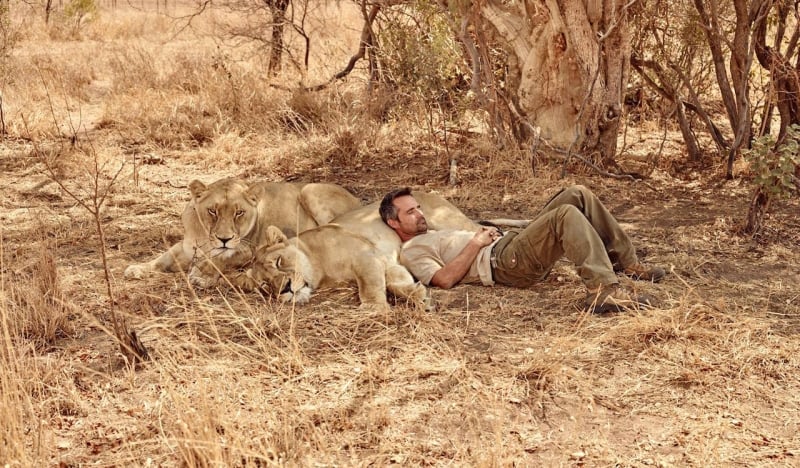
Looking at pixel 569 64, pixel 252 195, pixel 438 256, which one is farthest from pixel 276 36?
pixel 438 256

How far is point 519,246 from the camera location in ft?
18.6

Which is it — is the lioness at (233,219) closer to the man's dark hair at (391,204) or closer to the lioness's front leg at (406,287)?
the man's dark hair at (391,204)

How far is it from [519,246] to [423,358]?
1.29 m

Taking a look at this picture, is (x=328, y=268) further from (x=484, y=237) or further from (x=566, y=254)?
(x=566, y=254)

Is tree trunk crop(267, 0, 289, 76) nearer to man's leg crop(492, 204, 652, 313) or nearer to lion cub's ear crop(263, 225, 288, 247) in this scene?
lion cub's ear crop(263, 225, 288, 247)

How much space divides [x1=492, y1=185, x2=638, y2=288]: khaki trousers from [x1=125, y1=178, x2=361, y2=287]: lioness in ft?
4.46

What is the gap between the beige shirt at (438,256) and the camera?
583cm

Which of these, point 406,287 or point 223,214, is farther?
point 223,214

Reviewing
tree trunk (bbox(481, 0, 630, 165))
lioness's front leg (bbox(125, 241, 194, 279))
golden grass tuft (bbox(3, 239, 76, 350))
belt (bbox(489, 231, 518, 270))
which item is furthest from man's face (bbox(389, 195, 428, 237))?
tree trunk (bbox(481, 0, 630, 165))

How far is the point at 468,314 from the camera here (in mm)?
5176

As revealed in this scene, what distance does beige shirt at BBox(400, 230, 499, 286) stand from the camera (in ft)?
19.1

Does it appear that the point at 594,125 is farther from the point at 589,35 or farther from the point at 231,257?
the point at 231,257

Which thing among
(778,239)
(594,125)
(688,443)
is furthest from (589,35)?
(688,443)

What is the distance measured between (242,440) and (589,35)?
5.52 metres
